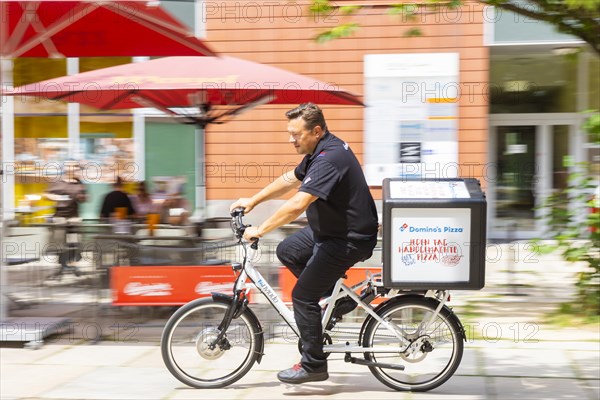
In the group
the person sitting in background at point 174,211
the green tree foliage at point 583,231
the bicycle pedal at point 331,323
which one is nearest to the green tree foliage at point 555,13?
the bicycle pedal at point 331,323

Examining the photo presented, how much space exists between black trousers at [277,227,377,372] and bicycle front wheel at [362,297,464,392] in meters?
0.35

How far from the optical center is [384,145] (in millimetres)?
13219

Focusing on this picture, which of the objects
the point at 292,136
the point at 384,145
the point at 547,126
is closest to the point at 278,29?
the point at 384,145

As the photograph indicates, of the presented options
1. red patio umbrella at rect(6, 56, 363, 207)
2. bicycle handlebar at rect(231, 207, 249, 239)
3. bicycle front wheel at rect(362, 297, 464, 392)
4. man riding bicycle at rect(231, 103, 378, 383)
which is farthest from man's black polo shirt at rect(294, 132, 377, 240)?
red patio umbrella at rect(6, 56, 363, 207)

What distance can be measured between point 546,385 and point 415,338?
1023mm

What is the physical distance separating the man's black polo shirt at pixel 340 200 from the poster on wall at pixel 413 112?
808cm

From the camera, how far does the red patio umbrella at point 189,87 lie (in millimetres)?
7473

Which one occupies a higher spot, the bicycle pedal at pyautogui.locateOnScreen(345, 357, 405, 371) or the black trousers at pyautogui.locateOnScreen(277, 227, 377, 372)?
the black trousers at pyautogui.locateOnScreen(277, 227, 377, 372)

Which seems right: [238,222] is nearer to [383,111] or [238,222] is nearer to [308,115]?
[308,115]

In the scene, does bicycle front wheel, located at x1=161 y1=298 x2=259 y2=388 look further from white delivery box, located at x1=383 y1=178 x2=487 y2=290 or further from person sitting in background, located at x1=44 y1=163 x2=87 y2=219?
person sitting in background, located at x1=44 y1=163 x2=87 y2=219

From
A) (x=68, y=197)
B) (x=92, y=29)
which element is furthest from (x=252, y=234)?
(x=68, y=197)

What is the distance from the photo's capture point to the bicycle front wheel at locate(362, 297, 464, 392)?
5070mm

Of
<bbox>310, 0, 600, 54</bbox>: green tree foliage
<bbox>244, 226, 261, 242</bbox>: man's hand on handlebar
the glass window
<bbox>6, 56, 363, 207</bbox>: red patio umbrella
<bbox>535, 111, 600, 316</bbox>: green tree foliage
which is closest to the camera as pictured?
<bbox>310, 0, 600, 54</bbox>: green tree foliage

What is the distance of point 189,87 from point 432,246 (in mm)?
3202
